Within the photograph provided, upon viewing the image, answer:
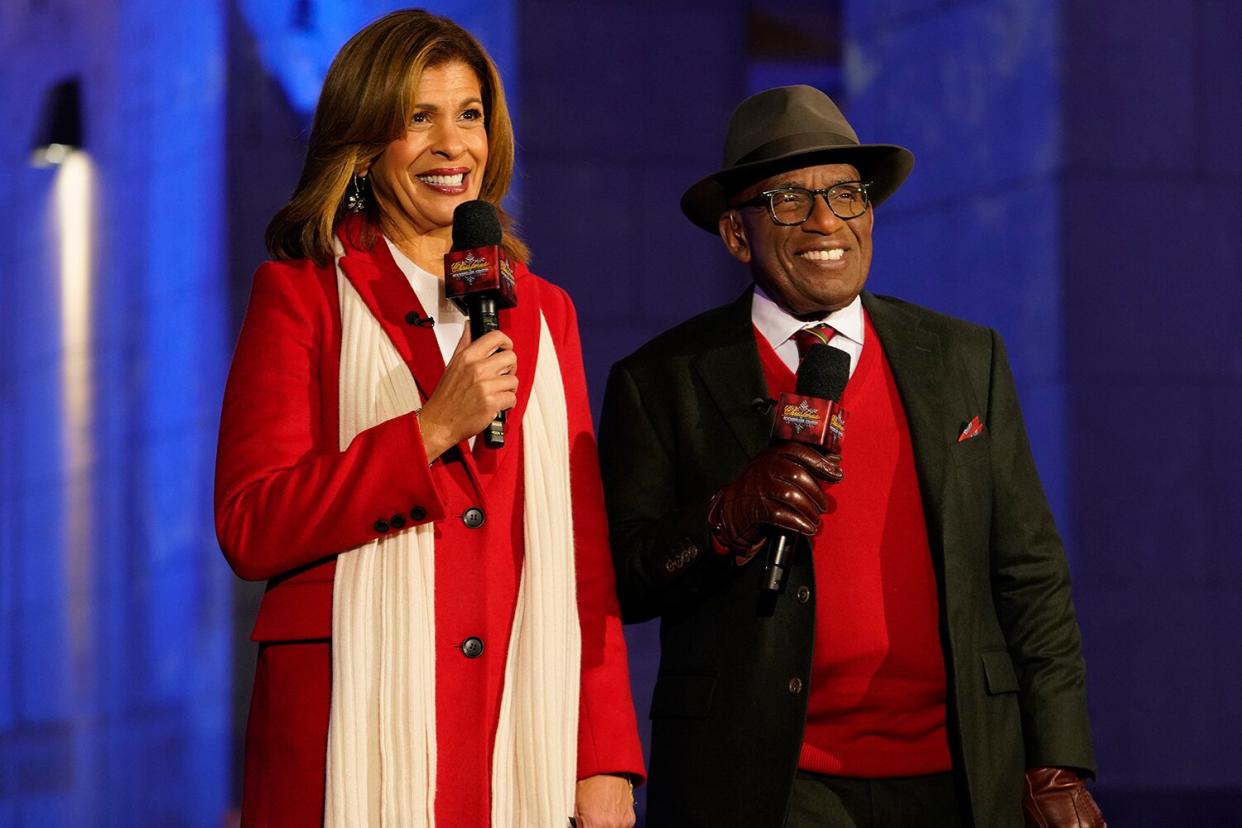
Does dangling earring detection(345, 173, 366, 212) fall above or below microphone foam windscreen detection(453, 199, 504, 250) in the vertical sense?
above

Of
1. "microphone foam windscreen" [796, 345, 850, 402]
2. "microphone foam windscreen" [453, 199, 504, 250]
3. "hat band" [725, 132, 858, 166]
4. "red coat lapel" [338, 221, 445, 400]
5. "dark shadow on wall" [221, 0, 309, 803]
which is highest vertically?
"dark shadow on wall" [221, 0, 309, 803]

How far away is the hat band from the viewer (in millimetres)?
3188

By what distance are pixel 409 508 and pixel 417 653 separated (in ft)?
0.70

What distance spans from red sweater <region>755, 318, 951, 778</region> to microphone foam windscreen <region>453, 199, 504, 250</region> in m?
0.68

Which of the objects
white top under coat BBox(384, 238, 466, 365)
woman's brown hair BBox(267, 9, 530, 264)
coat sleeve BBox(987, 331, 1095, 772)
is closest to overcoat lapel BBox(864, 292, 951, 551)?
coat sleeve BBox(987, 331, 1095, 772)

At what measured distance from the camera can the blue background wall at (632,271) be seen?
605cm

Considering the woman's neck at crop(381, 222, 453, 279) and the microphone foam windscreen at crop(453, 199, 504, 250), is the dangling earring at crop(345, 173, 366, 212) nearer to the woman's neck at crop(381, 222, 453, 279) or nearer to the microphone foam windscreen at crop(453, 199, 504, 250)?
the woman's neck at crop(381, 222, 453, 279)

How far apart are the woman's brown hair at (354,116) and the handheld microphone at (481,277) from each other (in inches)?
10.1

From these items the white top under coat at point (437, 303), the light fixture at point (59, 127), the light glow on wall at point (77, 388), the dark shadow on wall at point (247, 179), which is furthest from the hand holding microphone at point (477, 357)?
the light fixture at point (59, 127)

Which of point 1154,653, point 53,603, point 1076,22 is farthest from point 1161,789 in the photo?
point 53,603

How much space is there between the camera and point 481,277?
271cm

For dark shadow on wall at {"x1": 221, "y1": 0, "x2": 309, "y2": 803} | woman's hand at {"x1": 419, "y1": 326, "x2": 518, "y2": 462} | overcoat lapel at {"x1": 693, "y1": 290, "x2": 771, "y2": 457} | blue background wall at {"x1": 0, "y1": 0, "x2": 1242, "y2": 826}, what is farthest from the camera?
dark shadow on wall at {"x1": 221, "y1": 0, "x2": 309, "y2": 803}

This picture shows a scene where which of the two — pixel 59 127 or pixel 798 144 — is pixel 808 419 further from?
pixel 59 127

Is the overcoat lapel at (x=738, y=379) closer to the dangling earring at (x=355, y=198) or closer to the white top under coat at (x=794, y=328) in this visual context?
the white top under coat at (x=794, y=328)
